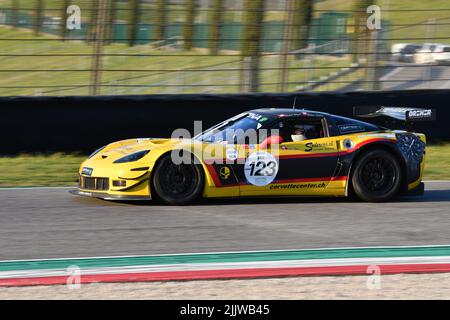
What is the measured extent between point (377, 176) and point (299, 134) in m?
1.03

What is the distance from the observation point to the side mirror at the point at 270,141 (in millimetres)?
9375

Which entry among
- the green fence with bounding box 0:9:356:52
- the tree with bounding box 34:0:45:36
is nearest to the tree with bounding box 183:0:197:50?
the green fence with bounding box 0:9:356:52

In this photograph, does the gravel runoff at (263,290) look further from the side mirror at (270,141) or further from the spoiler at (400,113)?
the spoiler at (400,113)

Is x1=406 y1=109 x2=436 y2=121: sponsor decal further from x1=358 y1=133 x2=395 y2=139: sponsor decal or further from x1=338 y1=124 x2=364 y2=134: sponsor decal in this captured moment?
x1=338 y1=124 x2=364 y2=134: sponsor decal

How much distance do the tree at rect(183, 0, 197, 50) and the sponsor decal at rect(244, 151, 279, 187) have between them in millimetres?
5394

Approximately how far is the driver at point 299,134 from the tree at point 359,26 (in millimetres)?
5354

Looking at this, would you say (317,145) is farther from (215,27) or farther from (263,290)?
(215,27)

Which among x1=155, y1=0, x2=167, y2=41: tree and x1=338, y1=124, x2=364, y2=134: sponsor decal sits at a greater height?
x1=155, y1=0, x2=167, y2=41: tree

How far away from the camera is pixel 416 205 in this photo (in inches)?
385

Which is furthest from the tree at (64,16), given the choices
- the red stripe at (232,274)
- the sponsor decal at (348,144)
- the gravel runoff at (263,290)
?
the gravel runoff at (263,290)

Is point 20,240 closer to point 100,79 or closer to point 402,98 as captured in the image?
point 100,79

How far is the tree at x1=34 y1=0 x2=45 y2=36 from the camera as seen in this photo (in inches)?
534
